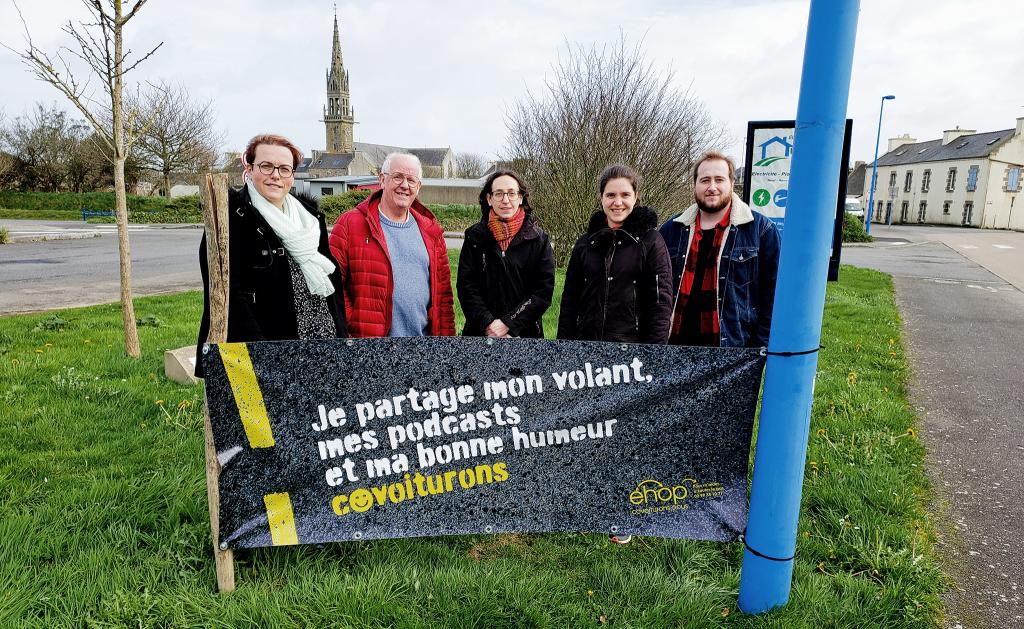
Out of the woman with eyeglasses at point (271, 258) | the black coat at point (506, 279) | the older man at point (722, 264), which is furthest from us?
the black coat at point (506, 279)

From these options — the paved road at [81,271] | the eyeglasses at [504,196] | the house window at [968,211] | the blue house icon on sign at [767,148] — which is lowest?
the paved road at [81,271]

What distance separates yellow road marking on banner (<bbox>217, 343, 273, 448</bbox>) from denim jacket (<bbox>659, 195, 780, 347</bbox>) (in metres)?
2.42

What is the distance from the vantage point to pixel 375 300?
3.45m

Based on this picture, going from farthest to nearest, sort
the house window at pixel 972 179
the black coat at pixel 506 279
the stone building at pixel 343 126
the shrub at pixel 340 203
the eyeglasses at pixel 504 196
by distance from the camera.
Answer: the stone building at pixel 343 126 < the house window at pixel 972 179 < the shrub at pixel 340 203 < the black coat at pixel 506 279 < the eyeglasses at pixel 504 196

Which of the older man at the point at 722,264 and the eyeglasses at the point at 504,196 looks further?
the eyeglasses at the point at 504,196

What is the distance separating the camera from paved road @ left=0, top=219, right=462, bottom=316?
10203 mm

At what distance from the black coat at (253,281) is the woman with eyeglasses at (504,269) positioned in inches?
47.5

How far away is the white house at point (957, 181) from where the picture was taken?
49906 millimetres

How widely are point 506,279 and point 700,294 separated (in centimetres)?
117

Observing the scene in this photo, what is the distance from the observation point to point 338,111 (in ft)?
336

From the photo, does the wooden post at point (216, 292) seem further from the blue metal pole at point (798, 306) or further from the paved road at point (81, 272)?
the paved road at point (81, 272)

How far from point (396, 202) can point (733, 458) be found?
2.19 metres

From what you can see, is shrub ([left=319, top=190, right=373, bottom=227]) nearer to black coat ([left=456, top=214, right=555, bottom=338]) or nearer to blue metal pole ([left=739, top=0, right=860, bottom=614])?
black coat ([left=456, top=214, right=555, bottom=338])

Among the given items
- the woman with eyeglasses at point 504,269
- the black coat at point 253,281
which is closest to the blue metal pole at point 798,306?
the woman with eyeglasses at point 504,269
